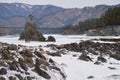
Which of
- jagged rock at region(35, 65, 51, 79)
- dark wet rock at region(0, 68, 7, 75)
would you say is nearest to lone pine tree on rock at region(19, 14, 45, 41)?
jagged rock at region(35, 65, 51, 79)

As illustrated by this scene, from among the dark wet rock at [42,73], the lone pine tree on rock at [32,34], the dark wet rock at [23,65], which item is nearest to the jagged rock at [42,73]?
the dark wet rock at [42,73]

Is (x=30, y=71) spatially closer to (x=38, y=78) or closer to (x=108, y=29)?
(x=38, y=78)

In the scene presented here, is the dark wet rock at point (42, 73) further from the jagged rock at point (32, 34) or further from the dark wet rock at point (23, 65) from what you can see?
the jagged rock at point (32, 34)

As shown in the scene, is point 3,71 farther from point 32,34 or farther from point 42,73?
point 32,34

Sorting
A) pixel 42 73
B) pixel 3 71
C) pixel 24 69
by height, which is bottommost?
pixel 42 73

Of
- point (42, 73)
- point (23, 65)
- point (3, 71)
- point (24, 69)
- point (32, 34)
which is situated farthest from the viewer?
point (32, 34)

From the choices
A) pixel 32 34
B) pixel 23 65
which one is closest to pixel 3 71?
pixel 23 65

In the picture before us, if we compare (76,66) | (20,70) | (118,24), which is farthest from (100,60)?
(118,24)

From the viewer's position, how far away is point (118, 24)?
119m

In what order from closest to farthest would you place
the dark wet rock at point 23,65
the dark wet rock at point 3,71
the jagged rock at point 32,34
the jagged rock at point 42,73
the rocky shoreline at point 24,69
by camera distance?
1. the dark wet rock at point 3,71
2. the rocky shoreline at point 24,69
3. the dark wet rock at point 23,65
4. the jagged rock at point 42,73
5. the jagged rock at point 32,34

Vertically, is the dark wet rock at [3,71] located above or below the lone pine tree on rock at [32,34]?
above

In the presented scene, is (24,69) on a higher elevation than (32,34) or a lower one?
higher

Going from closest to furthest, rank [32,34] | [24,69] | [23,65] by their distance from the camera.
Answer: [24,69]
[23,65]
[32,34]

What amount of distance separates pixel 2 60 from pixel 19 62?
136 centimetres
